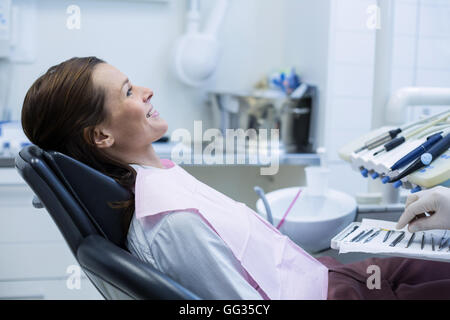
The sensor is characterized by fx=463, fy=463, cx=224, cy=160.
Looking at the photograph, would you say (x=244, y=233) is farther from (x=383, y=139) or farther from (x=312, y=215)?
(x=312, y=215)

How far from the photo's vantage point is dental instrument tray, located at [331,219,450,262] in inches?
30.3

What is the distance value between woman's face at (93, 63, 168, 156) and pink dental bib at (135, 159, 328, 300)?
70mm

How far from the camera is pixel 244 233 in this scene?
2.81 ft

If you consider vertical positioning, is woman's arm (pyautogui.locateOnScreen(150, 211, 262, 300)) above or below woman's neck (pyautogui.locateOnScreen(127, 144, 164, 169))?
below

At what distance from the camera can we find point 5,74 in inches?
84.7

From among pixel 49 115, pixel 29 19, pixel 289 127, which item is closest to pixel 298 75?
pixel 289 127

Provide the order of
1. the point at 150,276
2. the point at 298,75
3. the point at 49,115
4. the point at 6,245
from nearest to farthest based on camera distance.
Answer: the point at 150,276 → the point at 49,115 → the point at 6,245 → the point at 298,75

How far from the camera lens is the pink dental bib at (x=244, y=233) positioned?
803 mm

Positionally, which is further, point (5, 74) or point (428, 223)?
point (5, 74)

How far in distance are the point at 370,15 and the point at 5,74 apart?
5.45ft

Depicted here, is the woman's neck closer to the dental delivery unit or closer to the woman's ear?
the woman's ear

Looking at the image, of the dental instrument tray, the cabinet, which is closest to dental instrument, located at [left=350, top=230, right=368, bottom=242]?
the dental instrument tray
